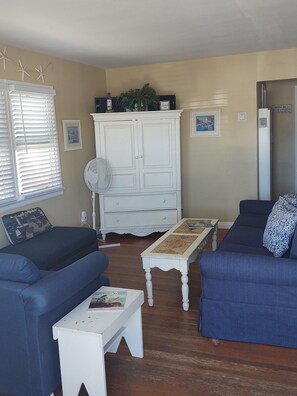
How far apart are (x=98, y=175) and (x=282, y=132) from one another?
3.12 metres

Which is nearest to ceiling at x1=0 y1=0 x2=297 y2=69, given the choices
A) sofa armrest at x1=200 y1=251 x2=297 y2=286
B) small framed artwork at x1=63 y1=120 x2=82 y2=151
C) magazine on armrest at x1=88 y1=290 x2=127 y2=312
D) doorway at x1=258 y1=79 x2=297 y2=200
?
small framed artwork at x1=63 y1=120 x2=82 y2=151

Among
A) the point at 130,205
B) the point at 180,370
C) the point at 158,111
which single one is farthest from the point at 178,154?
the point at 180,370

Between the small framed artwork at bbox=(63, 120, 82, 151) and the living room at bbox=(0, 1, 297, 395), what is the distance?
7 centimetres

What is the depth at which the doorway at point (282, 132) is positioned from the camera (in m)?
6.23

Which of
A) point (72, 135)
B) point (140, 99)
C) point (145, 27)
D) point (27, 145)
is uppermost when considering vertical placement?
point (145, 27)

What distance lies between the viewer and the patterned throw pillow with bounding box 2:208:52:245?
393 cm

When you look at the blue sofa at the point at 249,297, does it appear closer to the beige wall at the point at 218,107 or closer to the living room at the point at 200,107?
the living room at the point at 200,107

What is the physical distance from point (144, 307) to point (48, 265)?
94cm

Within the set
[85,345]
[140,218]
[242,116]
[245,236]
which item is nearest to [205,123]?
[242,116]

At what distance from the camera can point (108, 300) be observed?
8.02 ft

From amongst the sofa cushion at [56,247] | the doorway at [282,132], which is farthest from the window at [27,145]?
the doorway at [282,132]

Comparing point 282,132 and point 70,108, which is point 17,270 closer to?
point 70,108

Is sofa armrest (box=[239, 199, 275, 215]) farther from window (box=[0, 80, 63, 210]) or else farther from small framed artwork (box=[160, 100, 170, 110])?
window (box=[0, 80, 63, 210])

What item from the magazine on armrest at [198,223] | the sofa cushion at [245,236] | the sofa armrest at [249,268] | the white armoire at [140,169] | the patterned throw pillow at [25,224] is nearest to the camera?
the sofa armrest at [249,268]
